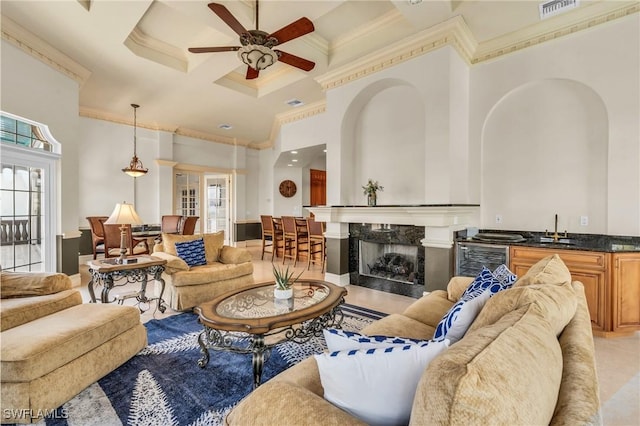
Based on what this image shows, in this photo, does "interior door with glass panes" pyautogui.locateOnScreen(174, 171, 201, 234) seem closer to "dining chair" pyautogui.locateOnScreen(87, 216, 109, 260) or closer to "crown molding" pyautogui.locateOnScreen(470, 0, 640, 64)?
"dining chair" pyautogui.locateOnScreen(87, 216, 109, 260)

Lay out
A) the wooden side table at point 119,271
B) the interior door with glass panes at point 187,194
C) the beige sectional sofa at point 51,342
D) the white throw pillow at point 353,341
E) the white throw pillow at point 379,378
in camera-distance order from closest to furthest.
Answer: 1. the white throw pillow at point 379,378
2. the white throw pillow at point 353,341
3. the beige sectional sofa at point 51,342
4. the wooden side table at point 119,271
5. the interior door with glass panes at point 187,194

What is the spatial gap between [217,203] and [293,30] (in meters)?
6.97

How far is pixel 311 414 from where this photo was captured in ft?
2.87

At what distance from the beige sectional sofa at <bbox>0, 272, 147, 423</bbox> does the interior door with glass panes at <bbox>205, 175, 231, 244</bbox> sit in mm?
6532

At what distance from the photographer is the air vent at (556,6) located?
3.20 meters

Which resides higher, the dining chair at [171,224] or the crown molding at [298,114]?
the crown molding at [298,114]

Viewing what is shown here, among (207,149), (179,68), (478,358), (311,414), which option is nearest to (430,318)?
(311,414)

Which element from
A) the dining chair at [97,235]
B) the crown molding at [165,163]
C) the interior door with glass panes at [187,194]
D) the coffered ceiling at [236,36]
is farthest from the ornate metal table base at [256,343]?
the interior door with glass panes at [187,194]

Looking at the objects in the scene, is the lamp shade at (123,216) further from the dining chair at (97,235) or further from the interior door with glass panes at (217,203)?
the interior door with glass panes at (217,203)

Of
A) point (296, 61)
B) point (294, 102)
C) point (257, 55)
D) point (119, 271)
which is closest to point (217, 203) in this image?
point (294, 102)

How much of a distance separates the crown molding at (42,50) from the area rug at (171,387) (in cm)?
398

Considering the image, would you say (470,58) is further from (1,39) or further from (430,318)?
(1,39)

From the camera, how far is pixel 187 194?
8.37 m

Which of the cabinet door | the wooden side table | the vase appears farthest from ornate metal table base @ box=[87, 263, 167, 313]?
the cabinet door
